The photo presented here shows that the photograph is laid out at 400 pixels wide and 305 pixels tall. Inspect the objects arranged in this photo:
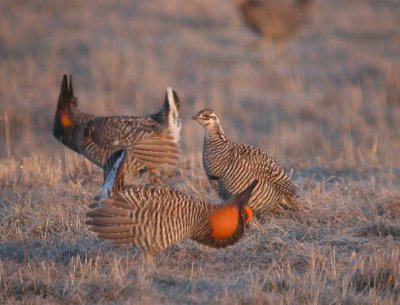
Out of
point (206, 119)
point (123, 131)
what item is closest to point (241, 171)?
point (206, 119)

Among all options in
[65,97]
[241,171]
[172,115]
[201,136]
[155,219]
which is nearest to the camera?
[155,219]

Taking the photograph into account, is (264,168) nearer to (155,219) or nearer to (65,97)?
(155,219)

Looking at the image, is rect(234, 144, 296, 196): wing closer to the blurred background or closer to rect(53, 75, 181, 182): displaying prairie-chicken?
rect(53, 75, 181, 182): displaying prairie-chicken

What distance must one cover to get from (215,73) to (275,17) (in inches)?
106

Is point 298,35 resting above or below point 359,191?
above

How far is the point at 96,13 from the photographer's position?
18.5m

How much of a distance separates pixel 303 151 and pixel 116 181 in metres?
6.48

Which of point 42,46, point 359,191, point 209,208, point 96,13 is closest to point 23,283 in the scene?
point 209,208

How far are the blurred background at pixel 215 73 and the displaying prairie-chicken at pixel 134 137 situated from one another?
9.85ft

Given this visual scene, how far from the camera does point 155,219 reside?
511 cm

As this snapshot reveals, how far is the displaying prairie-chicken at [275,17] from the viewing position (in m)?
16.4

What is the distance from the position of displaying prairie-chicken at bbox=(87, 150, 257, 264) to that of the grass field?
181 millimetres

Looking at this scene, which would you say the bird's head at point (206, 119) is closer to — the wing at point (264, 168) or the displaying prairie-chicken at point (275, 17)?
the wing at point (264, 168)

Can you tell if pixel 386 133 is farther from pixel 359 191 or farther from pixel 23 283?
pixel 23 283
